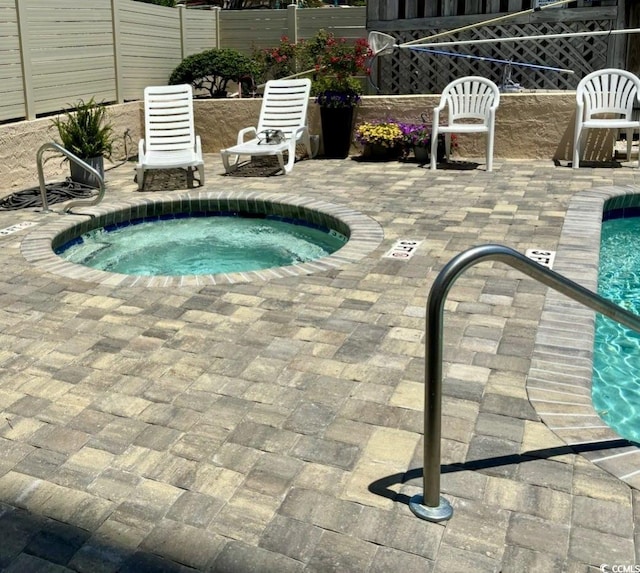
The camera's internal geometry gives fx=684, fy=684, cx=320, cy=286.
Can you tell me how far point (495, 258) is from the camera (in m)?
1.96

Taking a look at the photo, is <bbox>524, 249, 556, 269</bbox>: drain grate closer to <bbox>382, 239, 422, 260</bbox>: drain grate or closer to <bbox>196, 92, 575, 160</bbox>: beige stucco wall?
<bbox>382, 239, 422, 260</bbox>: drain grate

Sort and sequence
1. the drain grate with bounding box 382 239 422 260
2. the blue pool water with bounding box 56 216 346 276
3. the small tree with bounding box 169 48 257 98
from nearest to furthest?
1. the drain grate with bounding box 382 239 422 260
2. the blue pool water with bounding box 56 216 346 276
3. the small tree with bounding box 169 48 257 98

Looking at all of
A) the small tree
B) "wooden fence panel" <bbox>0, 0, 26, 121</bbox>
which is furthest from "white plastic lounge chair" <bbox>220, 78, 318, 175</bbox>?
the small tree

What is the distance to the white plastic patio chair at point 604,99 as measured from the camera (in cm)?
796

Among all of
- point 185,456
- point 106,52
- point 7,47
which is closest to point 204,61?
point 106,52

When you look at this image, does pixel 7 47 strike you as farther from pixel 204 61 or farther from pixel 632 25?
pixel 632 25

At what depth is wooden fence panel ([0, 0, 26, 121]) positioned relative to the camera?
7.39 meters

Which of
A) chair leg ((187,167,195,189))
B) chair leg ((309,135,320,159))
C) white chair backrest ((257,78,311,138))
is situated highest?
white chair backrest ((257,78,311,138))

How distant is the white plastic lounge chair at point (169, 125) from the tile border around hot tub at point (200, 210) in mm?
897

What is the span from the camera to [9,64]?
24.7 feet

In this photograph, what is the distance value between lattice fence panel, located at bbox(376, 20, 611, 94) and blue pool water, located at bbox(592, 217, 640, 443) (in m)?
6.85

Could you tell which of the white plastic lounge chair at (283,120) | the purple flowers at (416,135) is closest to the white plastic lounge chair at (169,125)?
the white plastic lounge chair at (283,120)

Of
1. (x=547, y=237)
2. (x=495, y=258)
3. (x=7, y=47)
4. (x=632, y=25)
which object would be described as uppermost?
(x=632, y=25)

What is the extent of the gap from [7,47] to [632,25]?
10645mm
